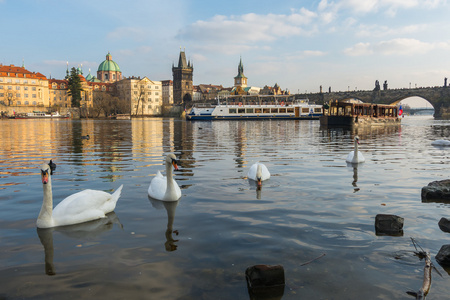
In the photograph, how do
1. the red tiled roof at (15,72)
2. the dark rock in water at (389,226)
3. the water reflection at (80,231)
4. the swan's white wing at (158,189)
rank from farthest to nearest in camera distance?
the red tiled roof at (15,72) → the swan's white wing at (158,189) → the dark rock in water at (389,226) → the water reflection at (80,231)

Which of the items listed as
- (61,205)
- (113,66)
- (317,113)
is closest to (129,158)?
(61,205)

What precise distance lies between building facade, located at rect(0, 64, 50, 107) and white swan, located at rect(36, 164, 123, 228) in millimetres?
127650

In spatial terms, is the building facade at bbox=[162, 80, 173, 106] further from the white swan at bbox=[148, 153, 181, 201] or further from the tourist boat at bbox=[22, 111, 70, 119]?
the white swan at bbox=[148, 153, 181, 201]

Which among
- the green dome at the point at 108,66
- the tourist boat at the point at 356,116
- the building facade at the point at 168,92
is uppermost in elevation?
the green dome at the point at 108,66

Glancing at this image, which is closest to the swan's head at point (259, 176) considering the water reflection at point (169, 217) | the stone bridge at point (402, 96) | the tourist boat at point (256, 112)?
the water reflection at point (169, 217)

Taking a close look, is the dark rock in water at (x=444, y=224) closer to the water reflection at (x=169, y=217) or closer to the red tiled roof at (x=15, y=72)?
the water reflection at (x=169, y=217)

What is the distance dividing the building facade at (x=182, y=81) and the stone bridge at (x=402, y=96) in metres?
75.4

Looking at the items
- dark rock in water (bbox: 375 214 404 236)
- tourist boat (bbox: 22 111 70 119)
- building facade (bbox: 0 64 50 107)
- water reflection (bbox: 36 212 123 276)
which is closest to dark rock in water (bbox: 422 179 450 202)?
dark rock in water (bbox: 375 214 404 236)

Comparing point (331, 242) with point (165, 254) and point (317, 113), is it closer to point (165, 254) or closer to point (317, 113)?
point (165, 254)

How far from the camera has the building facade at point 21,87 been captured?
4550 inches

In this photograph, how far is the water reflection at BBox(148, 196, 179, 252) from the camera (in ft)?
17.0

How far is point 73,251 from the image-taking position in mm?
5012

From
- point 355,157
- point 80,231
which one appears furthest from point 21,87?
point 80,231

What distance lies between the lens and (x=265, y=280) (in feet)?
12.9
